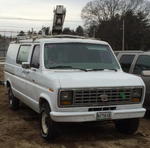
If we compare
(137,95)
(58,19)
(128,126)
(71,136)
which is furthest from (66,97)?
(58,19)

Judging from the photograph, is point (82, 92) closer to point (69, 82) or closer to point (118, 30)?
point (69, 82)

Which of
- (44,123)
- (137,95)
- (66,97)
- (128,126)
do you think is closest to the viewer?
(66,97)

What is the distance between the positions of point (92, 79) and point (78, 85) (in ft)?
1.09

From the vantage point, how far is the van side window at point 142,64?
10014 mm

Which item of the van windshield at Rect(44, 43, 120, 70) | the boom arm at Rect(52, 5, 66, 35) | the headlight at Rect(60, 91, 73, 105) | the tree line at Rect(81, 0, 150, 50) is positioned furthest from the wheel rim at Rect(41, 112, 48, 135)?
the tree line at Rect(81, 0, 150, 50)

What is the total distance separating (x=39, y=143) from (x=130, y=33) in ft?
260

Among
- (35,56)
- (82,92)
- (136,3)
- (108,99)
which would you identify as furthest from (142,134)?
(136,3)

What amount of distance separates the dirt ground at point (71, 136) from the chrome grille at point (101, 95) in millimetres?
779

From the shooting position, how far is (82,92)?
7164mm

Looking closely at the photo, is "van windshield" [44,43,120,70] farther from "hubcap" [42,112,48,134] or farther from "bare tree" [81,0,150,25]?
"bare tree" [81,0,150,25]

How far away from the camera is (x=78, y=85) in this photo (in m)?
7.12

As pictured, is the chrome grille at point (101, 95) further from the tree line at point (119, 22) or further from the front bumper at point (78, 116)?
the tree line at point (119, 22)

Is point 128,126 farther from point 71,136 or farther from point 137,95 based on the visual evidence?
point 71,136

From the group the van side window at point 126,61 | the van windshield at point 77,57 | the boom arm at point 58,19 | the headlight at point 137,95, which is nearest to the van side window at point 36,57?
the van windshield at point 77,57
